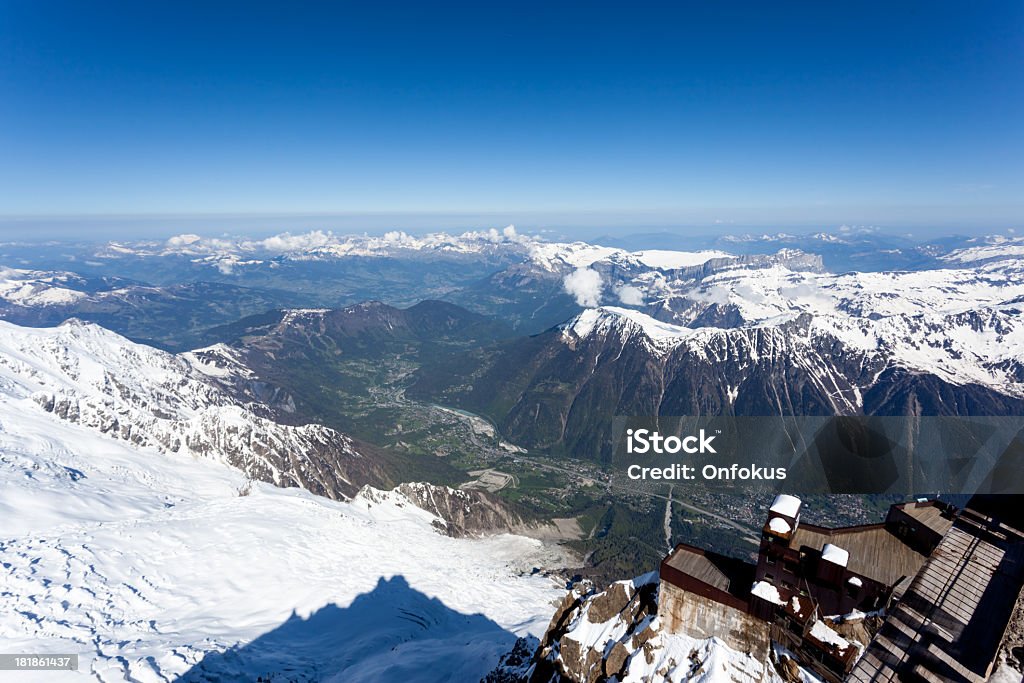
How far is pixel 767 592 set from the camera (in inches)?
1123

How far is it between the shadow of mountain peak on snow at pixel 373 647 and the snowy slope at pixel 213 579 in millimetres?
260

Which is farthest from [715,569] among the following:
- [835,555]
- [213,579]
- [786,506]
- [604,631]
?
[213,579]

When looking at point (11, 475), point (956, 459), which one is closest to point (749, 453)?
point (956, 459)

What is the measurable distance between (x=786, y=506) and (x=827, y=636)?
719cm

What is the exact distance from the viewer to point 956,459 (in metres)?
76.2

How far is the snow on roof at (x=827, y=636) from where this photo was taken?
2598 centimetres

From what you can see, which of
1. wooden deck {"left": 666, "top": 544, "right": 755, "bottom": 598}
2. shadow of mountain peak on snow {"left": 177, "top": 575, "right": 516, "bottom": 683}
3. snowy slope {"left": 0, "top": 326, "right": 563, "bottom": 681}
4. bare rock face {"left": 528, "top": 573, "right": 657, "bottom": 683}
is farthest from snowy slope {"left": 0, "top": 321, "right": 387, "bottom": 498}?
wooden deck {"left": 666, "top": 544, "right": 755, "bottom": 598}

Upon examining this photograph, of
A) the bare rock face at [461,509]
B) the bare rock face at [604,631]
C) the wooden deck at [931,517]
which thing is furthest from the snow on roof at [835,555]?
the bare rock face at [461,509]

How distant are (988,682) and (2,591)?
8186cm

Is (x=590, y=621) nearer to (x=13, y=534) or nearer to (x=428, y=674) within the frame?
(x=428, y=674)

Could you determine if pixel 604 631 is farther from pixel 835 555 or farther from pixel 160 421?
pixel 160 421

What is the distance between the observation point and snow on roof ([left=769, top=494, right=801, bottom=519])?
2842 cm

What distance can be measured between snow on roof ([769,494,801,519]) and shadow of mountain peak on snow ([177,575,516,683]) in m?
40.4

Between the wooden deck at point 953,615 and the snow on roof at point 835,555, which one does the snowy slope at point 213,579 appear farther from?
the wooden deck at point 953,615
